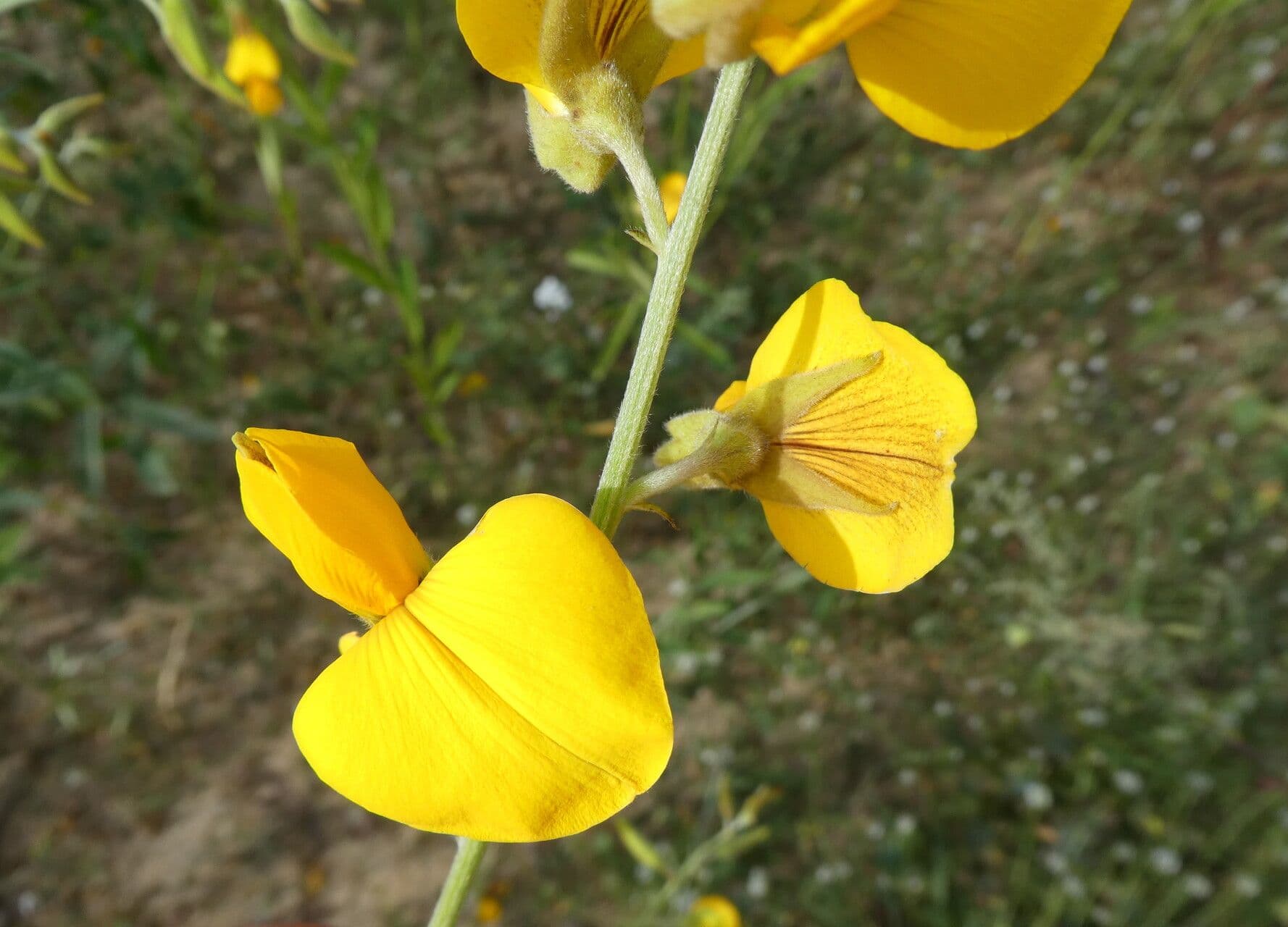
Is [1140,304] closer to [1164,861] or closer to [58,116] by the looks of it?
[1164,861]

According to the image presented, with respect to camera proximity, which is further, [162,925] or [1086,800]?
[1086,800]

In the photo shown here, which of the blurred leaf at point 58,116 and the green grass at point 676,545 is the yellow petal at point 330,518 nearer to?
the blurred leaf at point 58,116

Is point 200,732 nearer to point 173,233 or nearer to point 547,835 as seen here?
point 173,233

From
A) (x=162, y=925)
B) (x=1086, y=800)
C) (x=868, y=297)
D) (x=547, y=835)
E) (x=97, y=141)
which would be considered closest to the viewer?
(x=547, y=835)

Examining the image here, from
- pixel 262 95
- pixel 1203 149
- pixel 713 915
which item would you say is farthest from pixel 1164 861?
pixel 262 95

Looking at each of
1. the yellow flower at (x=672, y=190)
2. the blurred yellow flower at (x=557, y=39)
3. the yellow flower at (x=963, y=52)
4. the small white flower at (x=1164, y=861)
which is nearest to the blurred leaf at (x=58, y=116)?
the blurred yellow flower at (x=557, y=39)

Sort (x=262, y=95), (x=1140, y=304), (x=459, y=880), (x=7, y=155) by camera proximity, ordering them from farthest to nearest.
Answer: (x=1140, y=304) < (x=262, y=95) < (x=7, y=155) < (x=459, y=880)

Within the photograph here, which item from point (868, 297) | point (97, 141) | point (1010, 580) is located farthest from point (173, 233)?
point (1010, 580)

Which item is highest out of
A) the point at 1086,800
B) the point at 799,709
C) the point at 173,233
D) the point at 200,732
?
the point at 173,233
